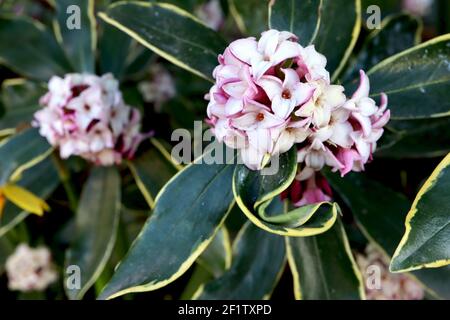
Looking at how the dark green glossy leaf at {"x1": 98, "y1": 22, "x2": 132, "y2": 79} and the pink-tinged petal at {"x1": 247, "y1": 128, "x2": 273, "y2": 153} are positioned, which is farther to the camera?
the dark green glossy leaf at {"x1": 98, "y1": 22, "x2": 132, "y2": 79}

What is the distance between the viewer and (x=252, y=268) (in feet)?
3.05

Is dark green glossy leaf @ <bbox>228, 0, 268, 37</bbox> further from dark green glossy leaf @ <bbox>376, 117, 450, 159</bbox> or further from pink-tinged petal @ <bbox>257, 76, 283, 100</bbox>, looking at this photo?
pink-tinged petal @ <bbox>257, 76, 283, 100</bbox>

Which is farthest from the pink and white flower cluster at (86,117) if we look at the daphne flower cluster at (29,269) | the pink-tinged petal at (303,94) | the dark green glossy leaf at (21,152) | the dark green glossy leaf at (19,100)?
the pink-tinged petal at (303,94)

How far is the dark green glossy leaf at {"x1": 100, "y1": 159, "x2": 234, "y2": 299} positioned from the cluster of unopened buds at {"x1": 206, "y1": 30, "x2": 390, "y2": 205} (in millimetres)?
89

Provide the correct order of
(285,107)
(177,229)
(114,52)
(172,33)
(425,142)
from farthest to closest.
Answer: (114,52), (425,142), (172,33), (177,229), (285,107)

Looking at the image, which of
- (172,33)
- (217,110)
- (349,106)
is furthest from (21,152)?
(349,106)

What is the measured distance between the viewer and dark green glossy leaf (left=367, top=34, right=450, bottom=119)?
804mm

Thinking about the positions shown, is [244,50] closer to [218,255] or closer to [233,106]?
[233,106]

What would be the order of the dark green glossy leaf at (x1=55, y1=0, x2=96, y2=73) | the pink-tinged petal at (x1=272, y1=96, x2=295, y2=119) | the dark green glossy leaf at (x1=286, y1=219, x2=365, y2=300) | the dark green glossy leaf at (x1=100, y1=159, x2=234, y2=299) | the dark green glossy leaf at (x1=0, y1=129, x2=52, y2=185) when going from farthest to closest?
the dark green glossy leaf at (x1=55, y1=0, x2=96, y2=73) < the dark green glossy leaf at (x1=0, y1=129, x2=52, y2=185) < the dark green glossy leaf at (x1=286, y1=219, x2=365, y2=300) < the dark green glossy leaf at (x1=100, y1=159, x2=234, y2=299) < the pink-tinged petal at (x1=272, y1=96, x2=295, y2=119)

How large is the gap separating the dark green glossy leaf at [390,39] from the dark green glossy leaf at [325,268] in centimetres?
32

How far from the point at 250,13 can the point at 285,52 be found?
18.6 inches

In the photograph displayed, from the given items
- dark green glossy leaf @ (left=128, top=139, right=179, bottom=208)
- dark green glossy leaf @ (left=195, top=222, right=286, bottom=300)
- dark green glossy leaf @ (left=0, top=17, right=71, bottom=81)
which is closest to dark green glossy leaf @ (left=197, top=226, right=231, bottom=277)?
dark green glossy leaf @ (left=195, top=222, right=286, bottom=300)

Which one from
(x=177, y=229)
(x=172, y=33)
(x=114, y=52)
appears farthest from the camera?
(x=114, y=52)

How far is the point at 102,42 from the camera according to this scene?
112 cm
